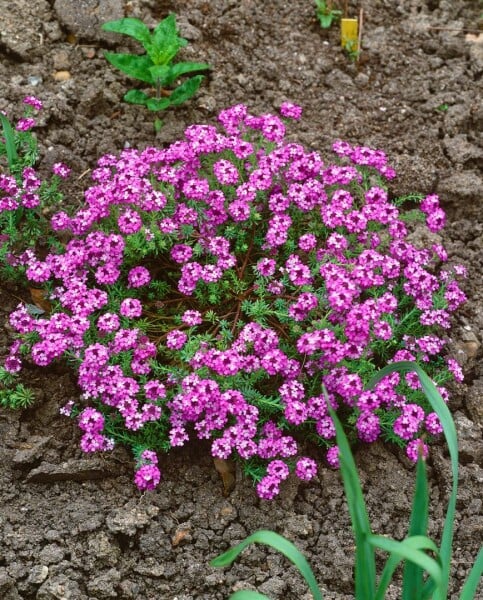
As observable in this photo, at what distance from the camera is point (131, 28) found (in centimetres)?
425

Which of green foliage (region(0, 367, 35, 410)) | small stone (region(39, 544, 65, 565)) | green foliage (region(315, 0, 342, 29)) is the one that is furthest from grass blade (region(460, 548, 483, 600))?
green foliage (region(315, 0, 342, 29))

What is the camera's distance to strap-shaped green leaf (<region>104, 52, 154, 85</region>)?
168 inches

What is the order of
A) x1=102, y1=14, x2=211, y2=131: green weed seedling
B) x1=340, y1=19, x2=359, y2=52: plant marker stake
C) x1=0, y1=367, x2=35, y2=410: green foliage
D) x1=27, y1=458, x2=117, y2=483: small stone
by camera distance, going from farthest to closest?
x1=340, y1=19, x2=359, y2=52: plant marker stake → x1=102, y1=14, x2=211, y2=131: green weed seedling → x1=0, y1=367, x2=35, y2=410: green foliage → x1=27, y1=458, x2=117, y2=483: small stone

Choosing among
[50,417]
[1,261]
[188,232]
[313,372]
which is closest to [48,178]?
[1,261]

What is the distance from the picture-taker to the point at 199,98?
14.9ft

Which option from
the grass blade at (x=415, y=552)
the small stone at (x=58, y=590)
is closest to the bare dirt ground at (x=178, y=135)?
the small stone at (x=58, y=590)

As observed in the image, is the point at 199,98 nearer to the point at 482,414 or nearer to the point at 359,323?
the point at 359,323

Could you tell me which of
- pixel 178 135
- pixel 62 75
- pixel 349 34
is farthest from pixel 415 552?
pixel 349 34

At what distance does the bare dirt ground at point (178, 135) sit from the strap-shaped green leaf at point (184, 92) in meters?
0.13

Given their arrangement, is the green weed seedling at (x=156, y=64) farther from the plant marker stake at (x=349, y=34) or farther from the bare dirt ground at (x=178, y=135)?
the plant marker stake at (x=349, y=34)

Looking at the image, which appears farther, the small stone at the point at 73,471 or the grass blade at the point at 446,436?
the small stone at the point at 73,471

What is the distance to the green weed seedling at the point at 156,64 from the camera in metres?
4.23

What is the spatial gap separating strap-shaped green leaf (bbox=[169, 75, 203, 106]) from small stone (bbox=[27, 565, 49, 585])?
249 cm

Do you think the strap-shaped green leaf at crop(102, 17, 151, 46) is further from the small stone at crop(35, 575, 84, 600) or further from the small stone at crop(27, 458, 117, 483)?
the small stone at crop(35, 575, 84, 600)
